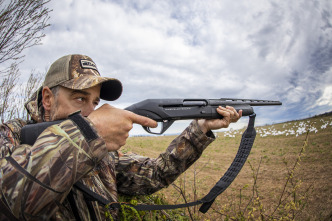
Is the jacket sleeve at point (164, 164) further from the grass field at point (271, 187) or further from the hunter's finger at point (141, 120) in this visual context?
the grass field at point (271, 187)

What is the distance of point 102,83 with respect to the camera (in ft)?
8.88

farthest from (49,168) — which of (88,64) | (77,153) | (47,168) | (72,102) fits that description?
(88,64)

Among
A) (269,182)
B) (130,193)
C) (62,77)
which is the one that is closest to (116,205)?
(130,193)

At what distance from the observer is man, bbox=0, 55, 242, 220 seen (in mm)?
1371

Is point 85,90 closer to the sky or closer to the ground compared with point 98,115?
closer to the sky

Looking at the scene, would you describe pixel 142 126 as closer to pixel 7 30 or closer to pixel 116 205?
pixel 116 205

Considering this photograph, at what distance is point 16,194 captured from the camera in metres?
1.33

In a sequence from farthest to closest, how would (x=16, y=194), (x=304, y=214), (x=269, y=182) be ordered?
(x=269, y=182) < (x=304, y=214) < (x=16, y=194)

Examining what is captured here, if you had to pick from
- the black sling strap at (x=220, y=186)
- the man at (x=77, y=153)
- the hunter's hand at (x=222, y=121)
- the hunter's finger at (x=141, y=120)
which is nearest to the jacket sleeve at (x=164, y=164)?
the man at (x=77, y=153)

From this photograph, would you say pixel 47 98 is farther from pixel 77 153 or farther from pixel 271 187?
pixel 271 187

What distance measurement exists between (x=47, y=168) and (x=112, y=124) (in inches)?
23.7

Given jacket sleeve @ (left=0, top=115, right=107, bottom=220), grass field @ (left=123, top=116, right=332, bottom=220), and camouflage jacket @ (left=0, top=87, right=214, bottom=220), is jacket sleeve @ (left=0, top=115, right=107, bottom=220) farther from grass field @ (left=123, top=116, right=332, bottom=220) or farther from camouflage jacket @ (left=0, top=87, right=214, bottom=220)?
grass field @ (left=123, top=116, right=332, bottom=220)

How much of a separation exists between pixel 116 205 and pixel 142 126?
851 mm

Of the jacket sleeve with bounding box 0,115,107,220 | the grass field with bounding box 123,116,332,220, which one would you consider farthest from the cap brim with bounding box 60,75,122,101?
the grass field with bounding box 123,116,332,220
